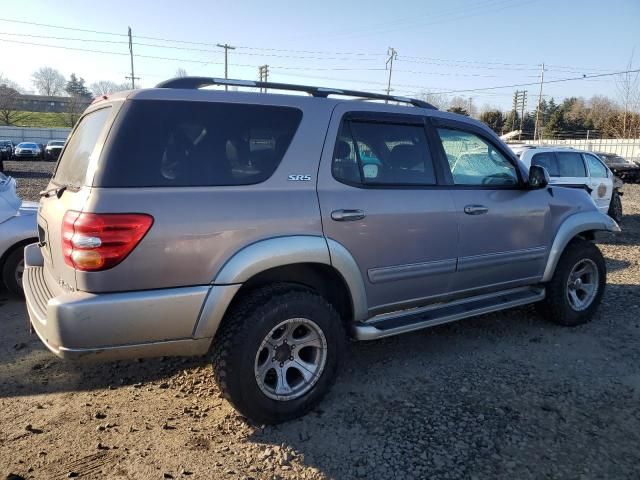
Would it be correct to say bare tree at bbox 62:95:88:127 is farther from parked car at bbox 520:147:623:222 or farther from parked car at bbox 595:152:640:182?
parked car at bbox 520:147:623:222

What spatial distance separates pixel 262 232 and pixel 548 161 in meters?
8.54

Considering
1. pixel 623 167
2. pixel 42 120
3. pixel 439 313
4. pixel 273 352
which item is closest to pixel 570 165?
pixel 439 313

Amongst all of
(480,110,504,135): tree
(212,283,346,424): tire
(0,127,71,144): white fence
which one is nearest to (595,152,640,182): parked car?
(212,283,346,424): tire

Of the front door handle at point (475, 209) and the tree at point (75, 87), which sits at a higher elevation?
the tree at point (75, 87)

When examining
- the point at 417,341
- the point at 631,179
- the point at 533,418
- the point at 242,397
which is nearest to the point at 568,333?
the point at 417,341

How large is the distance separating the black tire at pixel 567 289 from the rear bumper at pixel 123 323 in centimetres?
338

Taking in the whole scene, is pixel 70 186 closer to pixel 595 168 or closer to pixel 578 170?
pixel 578 170

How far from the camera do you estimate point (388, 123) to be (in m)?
3.60

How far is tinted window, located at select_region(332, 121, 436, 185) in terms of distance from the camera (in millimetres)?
3295

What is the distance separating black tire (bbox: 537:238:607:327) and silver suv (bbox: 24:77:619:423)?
34.2 inches

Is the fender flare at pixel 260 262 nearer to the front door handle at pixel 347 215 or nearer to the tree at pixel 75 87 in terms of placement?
the front door handle at pixel 347 215

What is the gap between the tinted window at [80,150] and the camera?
2.87 m

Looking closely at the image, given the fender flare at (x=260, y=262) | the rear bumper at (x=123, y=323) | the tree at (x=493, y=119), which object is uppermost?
the tree at (x=493, y=119)

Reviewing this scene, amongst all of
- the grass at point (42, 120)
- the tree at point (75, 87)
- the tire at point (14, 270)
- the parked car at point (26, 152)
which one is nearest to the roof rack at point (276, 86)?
the tire at point (14, 270)
